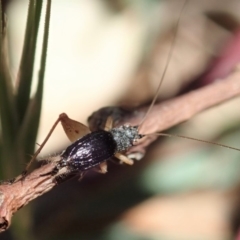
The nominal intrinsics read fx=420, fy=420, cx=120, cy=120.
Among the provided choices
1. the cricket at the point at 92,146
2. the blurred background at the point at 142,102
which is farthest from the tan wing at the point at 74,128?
the blurred background at the point at 142,102

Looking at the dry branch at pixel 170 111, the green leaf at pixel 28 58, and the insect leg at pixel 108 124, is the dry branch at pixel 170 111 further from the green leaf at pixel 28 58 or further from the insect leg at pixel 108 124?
the green leaf at pixel 28 58

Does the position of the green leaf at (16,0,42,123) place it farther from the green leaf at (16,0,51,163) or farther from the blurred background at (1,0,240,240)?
the blurred background at (1,0,240,240)

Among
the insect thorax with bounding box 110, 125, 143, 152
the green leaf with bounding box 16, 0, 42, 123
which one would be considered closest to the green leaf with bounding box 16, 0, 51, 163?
the green leaf with bounding box 16, 0, 42, 123

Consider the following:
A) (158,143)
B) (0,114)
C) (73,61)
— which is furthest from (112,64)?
(0,114)

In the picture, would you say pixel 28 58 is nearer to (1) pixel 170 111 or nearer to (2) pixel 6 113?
(2) pixel 6 113

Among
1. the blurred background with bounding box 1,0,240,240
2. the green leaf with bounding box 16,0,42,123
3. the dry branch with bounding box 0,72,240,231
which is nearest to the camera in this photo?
the green leaf with bounding box 16,0,42,123

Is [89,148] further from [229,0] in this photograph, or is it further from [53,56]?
[229,0]

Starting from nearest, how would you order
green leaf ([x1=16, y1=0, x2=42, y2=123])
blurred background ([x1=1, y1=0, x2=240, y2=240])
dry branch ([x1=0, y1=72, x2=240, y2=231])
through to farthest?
green leaf ([x1=16, y1=0, x2=42, y2=123])
dry branch ([x1=0, y1=72, x2=240, y2=231])
blurred background ([x1=1, y1=0, x2=240, y2=240])
